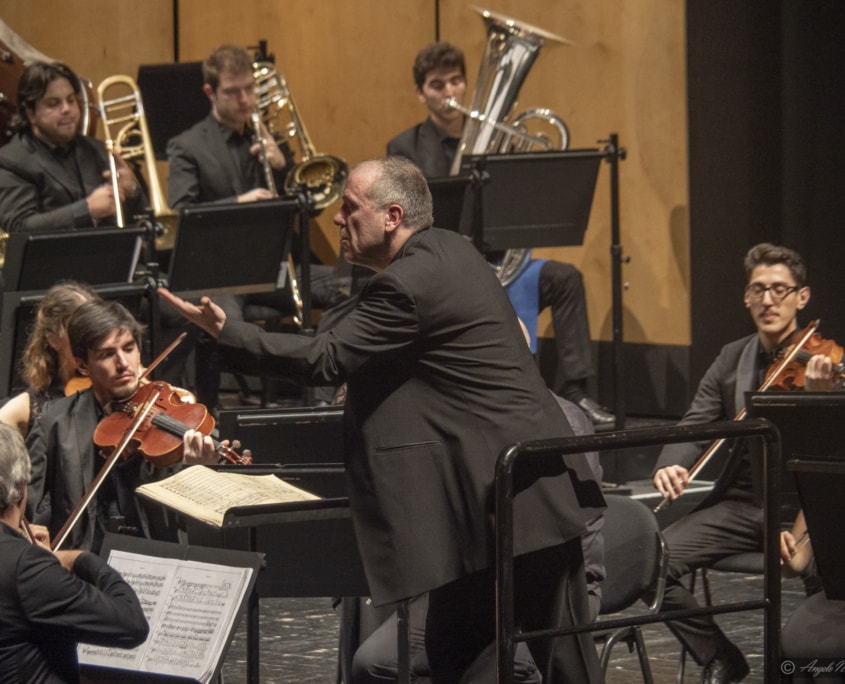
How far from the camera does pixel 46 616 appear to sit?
9.04ft

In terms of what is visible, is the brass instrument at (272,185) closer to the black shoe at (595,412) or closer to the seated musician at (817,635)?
the black shoe at (595,412)

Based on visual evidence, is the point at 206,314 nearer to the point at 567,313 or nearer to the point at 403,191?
the point at 403,191

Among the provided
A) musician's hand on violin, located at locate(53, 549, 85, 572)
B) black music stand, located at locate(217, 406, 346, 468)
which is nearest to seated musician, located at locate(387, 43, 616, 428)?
black music stand, located at locate(217, 406, 346, 468)

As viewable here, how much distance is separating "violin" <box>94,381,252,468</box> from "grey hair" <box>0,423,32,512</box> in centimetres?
97

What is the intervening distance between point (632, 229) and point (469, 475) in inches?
158

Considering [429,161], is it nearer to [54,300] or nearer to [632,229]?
[632,229]

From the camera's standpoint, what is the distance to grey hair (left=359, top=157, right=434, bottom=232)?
3.23 metres

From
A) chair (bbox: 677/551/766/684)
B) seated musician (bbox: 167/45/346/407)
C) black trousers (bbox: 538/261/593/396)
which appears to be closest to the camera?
chair (bbox: 677/551/766/684)

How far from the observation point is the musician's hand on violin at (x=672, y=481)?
442 centimetres

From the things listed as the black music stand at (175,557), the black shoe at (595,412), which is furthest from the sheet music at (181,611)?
the black shoe at (595,412)

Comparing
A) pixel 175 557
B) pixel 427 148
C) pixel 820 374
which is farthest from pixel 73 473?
pixel 427 148

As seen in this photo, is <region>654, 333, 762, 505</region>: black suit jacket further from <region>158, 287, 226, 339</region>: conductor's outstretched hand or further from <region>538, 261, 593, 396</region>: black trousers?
<region>158, 287, 226, 339</region>: conductor's outstretched hand

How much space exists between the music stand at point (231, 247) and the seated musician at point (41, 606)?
2.32m

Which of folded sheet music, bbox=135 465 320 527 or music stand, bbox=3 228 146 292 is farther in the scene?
music stand, bbox=3 228 146 292
